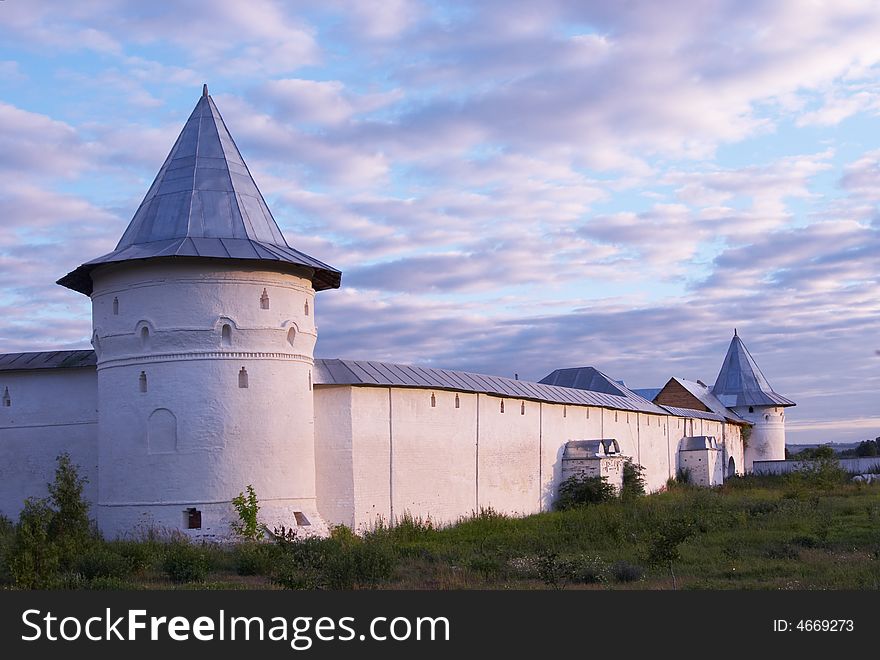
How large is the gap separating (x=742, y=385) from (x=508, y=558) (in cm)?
3626

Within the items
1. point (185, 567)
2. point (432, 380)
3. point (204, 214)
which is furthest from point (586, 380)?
point (185, 567)

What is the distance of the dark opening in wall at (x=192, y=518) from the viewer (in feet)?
52.5

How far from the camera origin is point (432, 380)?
2055cm

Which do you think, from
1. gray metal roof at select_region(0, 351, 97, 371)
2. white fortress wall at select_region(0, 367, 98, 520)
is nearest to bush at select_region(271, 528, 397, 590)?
white fortress wall at select_region(0, 367, 98, 520)

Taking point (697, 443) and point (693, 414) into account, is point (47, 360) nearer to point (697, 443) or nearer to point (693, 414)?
point (697, 443)

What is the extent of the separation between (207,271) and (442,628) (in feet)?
32.4

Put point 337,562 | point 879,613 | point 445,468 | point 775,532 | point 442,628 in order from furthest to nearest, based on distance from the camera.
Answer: point 445,468, point 775,532, point 337,562, point 879,613, point 442,628

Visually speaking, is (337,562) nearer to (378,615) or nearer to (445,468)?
(378,615)

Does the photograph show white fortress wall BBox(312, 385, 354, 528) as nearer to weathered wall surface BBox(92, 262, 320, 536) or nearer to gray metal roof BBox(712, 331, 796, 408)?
weathered wall surface BBox(92, 262, 320, 536)

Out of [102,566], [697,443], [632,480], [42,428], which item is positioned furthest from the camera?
[697,443]

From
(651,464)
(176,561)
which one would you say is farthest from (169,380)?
(651,464)

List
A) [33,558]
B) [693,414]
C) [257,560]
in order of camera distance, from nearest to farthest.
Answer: [33,558] → [257,560] → [693,414]

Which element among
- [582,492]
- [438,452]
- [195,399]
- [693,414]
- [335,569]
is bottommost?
[582,492]

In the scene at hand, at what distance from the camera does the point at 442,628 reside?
7.84 m
